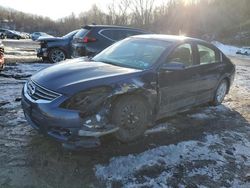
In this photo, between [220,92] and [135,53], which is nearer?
[135,53]

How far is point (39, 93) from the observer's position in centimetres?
479

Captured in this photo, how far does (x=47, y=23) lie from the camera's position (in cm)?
8719

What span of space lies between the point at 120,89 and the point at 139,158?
100 centimetres

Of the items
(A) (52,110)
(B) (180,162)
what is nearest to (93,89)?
(A) (52,110)

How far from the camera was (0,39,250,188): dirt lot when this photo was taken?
4180 millimetres

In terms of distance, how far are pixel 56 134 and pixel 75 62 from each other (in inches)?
65.3

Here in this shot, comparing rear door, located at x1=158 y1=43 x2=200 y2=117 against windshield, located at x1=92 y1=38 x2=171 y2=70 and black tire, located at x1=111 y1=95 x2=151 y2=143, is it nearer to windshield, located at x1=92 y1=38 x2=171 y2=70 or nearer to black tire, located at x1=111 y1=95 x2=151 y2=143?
windshield, located at x1=92 y1=38 x2=171 y2=70

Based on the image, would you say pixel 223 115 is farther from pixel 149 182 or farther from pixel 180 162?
pixel 149 182

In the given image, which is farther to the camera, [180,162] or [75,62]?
[75,62]

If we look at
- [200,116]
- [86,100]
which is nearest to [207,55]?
[200,116]

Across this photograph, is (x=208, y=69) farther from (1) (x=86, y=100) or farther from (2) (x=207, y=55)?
(1) (x=86, y=100)

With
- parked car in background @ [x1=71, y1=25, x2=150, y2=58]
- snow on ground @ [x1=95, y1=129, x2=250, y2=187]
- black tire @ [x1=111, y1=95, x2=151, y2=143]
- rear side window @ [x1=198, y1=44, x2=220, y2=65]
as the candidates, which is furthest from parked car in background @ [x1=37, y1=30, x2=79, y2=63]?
snow on ground @ [x1=95, y1=129, x2=250, y2=187]

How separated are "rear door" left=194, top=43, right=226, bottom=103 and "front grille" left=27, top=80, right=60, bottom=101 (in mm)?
3088

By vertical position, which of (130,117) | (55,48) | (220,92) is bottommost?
(220,92)
